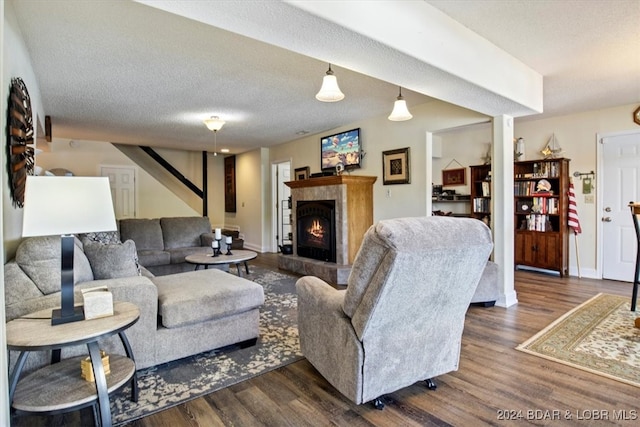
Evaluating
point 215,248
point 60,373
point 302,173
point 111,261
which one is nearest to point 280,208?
point 302,173

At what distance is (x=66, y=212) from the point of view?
1539mm

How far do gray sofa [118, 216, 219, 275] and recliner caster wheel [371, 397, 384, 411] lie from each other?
3.82m

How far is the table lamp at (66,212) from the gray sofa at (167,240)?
333 cm

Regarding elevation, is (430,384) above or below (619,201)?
below

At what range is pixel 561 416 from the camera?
1.80 meters

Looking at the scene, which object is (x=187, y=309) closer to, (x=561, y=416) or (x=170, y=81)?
(x=561, y=416)

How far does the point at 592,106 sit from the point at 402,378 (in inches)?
192

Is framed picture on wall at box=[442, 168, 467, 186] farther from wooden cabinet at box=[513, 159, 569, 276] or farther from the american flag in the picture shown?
the american flag

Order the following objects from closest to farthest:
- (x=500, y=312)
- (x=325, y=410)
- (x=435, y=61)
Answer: (x=325, y=410) → (x=435, y=61) → (x=500, y=312)

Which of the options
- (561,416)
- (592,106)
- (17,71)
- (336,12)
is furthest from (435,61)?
(592,106)

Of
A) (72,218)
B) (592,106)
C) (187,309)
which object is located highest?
(592,106)

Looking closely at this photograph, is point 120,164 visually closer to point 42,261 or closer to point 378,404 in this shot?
point 42,261

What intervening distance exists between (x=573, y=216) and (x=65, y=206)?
6.00 meters

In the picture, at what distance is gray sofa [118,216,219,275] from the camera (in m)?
5.07
